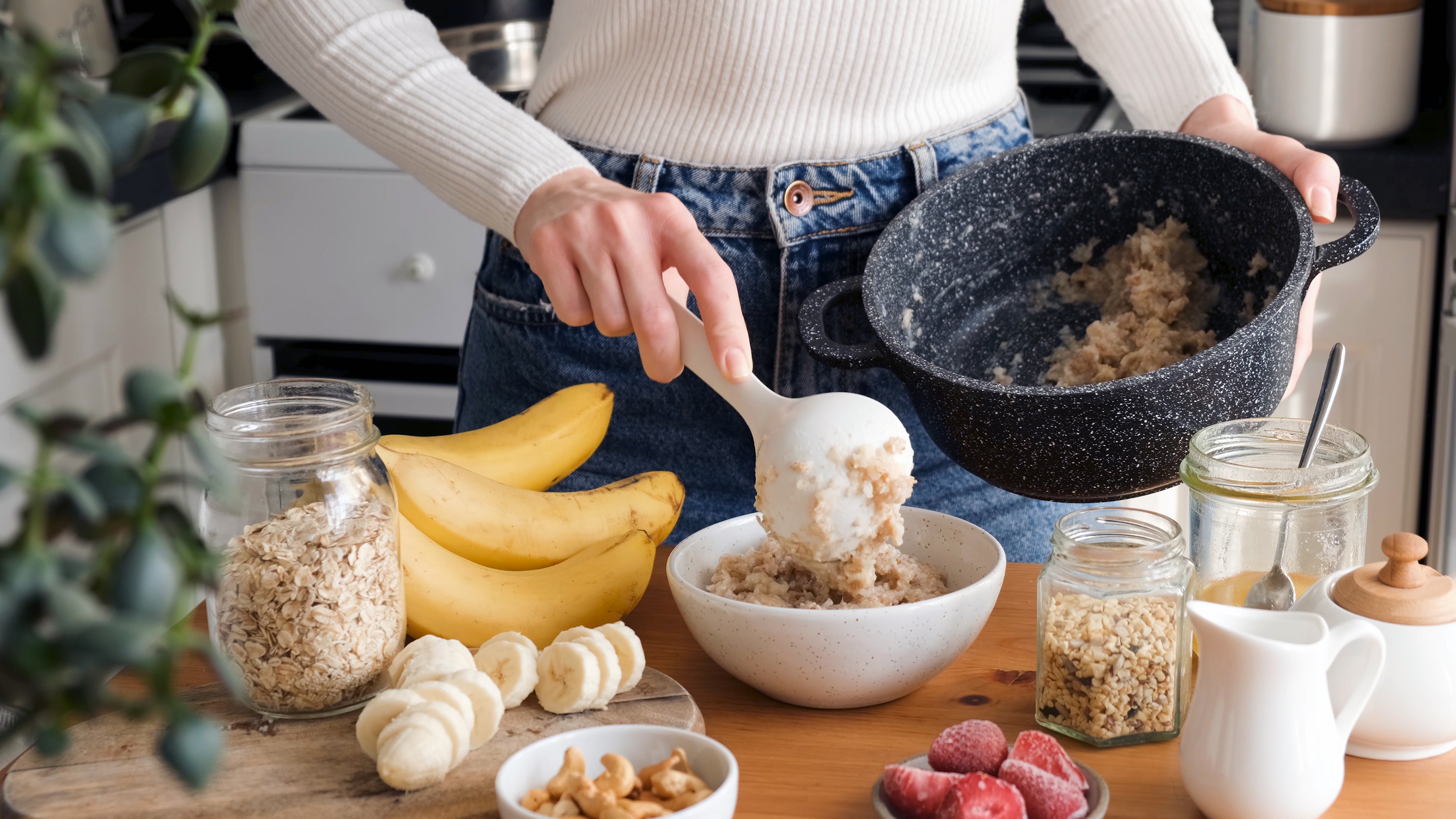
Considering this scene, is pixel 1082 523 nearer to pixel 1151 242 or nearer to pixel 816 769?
pixel 816 769

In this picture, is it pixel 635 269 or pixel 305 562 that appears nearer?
pixel 305 562

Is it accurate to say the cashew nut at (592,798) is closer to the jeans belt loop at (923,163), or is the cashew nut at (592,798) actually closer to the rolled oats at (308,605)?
the rolled oats at (308,605)

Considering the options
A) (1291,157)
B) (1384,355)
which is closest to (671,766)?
(1291,157)

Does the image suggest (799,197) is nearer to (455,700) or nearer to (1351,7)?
Result: (455,700)

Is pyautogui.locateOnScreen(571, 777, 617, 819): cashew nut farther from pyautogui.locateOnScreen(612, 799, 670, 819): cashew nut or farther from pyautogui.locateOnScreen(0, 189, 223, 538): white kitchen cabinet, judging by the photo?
pyautogui.locateOnScreen(0, 189, 223, 538): white kitchen cabinet

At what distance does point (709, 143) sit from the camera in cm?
98

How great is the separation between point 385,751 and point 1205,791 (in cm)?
37

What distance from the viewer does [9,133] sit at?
226 mm

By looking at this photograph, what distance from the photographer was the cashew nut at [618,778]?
0.57 meters

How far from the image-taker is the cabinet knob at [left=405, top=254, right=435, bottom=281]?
6.17 ft

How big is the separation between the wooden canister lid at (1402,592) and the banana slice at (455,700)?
0.43m

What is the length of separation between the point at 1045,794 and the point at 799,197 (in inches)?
20.4

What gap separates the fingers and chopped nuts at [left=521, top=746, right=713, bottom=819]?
0.25 m

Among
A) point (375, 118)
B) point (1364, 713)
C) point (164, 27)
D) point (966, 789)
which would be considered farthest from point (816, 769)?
point (164, 27)
